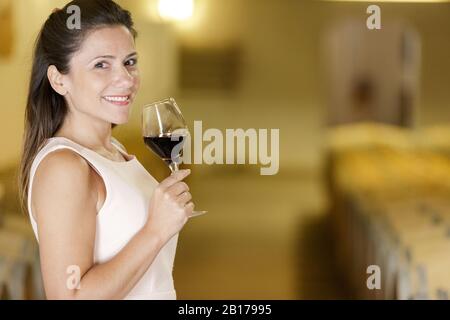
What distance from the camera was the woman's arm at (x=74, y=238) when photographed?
1.20m

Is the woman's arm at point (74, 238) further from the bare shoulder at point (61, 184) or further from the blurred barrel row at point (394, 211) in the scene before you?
the blurred barrel row at point (394, 211)

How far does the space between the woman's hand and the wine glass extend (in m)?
0.13

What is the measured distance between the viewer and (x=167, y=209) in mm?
1211

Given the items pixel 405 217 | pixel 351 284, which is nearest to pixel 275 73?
pixel 351 284

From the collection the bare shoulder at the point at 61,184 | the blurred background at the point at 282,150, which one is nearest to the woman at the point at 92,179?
the bare shoulder at the point at 61,184

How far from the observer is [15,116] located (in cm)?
381

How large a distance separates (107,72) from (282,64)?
Result: 7965 millimetres

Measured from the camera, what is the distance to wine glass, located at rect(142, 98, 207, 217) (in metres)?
1.34

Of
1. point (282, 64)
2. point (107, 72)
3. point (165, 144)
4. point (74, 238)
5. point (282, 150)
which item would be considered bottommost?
point (74, 238)

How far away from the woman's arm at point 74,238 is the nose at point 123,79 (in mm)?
132

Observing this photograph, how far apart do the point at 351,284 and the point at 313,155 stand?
13.4ft

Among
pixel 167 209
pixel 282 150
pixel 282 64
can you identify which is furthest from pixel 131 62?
pixel 282 150

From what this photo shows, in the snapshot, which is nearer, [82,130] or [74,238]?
[74,238]

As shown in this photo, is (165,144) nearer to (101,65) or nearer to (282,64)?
(101,65)
